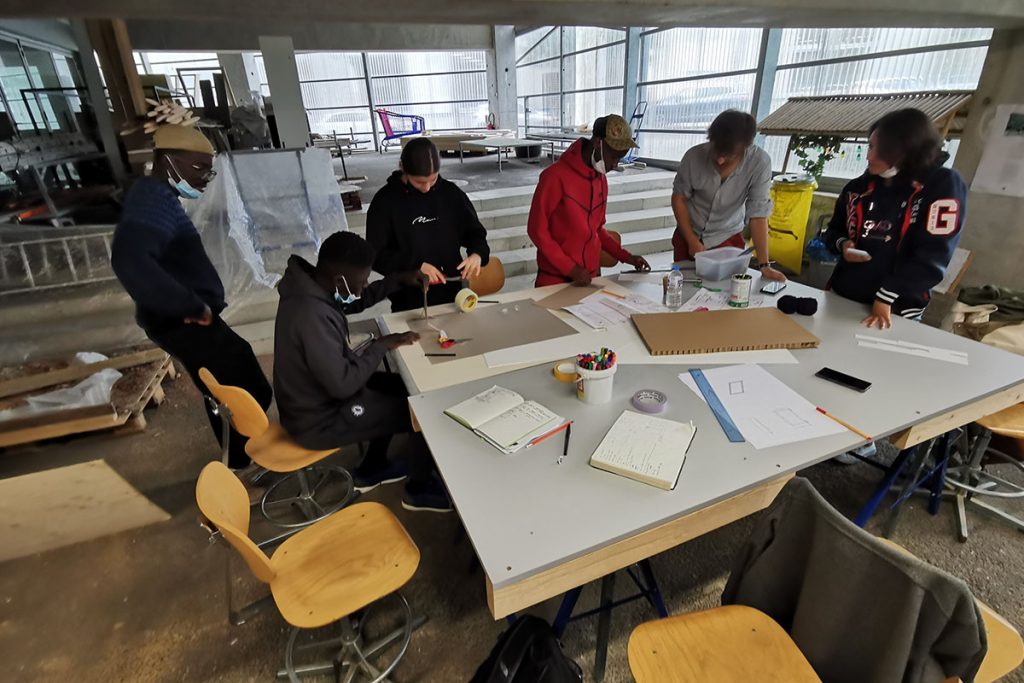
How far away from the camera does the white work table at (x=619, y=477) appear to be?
103 centimetres

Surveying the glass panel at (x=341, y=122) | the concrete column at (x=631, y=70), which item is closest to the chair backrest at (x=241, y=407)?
the concrete column at (x=631, y=70)

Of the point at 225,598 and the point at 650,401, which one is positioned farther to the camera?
the point at 225,598

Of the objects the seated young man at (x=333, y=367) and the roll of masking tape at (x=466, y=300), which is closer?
the seated young man at (x=333, y=367)

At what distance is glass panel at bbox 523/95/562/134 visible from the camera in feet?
37.2

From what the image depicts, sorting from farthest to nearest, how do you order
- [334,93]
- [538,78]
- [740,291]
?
[334,93], [538,78], [740,291]

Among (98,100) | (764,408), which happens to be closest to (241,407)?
(764,408)

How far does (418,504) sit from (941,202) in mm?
2264

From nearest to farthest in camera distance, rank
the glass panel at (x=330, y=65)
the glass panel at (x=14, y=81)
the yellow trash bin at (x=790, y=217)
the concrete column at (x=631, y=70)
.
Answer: the yellow trash bin at (x=790, y=217)
the glass panel at (x=14, y=81)
the concrete column at (x=631, y=70)
the glass panel at (x=330, y=65)

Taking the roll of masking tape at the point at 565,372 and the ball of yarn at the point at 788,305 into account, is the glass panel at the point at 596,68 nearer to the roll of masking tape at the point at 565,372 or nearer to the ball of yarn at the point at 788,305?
the ball of yarn at the point at 788,305

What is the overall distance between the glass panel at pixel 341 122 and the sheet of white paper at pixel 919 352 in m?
13.2

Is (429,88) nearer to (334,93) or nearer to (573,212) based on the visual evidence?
(334,93)

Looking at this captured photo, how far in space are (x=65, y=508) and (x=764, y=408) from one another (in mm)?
2691

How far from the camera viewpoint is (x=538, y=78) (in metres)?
11.9

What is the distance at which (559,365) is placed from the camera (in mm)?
1642
